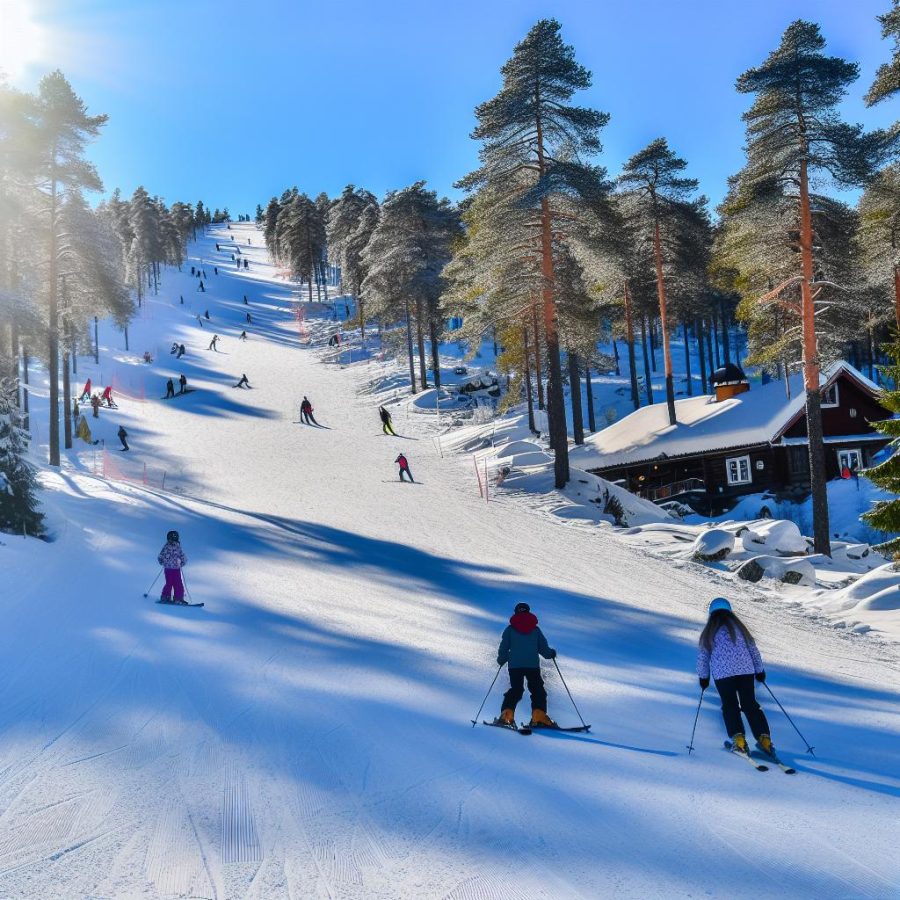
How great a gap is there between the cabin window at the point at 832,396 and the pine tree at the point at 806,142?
54.9 feet

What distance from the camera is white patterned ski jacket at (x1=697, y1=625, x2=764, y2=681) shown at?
6914mm

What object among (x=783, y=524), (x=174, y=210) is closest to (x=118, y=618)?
(x=783, y=524)

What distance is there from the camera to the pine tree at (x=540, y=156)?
21828 millimetres

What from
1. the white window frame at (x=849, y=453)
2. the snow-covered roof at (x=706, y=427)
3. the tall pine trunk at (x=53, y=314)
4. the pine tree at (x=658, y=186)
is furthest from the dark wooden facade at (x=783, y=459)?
the tall pine trunk at (x=53, y=314)

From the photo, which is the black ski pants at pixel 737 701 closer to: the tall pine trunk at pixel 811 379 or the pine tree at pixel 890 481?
the pine tree at pixel 890 481

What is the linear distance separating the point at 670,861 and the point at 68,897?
3663mm

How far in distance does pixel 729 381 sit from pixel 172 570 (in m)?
30.9

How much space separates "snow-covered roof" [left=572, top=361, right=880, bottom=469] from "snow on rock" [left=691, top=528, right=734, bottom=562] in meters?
15.9

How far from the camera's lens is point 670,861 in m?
4.80

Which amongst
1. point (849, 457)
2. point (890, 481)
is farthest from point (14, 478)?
point (849, 457)

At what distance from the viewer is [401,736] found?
715cm

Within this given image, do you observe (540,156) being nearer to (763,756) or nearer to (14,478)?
(14,478)

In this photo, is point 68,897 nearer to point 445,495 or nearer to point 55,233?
point 445,495

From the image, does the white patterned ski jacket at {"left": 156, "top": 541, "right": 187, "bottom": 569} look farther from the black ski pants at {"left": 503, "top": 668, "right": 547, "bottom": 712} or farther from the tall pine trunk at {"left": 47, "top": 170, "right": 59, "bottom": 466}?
the tall pine trunk at {"left": 47, "top": 170, "right": 59, "bottom": 466}
